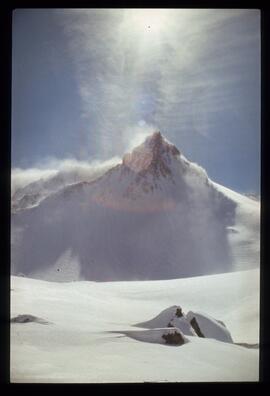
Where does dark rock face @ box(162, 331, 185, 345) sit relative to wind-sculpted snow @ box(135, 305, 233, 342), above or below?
below

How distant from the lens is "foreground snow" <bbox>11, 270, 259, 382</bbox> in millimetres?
2594

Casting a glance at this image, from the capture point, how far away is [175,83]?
2592 millimetres

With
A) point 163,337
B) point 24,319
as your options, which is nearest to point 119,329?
point 163,337

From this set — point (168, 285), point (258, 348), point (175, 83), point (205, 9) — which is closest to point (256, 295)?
point (258, 348)

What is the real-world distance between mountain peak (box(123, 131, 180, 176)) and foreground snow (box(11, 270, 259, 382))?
76cm

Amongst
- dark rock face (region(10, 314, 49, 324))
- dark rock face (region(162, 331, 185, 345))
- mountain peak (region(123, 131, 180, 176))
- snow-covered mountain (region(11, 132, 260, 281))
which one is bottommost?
dark rock face (region(162, 331, 185, 345))

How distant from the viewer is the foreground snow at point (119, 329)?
102 inches

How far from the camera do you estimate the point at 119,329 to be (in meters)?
2.61

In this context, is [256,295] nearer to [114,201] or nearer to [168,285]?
[168,285]

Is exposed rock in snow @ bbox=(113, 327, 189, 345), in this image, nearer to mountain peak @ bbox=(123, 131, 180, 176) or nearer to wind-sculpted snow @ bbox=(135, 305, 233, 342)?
wind-sculpted snow @ bbox=(135, 305, 233, 342)

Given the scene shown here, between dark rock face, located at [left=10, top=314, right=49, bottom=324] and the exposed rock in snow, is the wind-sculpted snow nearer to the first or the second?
the exposed rock in snow

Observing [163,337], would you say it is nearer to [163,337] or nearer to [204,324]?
[163,337]

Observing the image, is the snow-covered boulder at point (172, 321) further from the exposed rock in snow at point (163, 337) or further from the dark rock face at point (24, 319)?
the dark rock face at point (24, 319)

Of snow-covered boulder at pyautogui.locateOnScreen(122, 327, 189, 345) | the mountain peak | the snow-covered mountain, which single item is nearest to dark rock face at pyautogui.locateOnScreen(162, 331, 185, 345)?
snow-covered boulder at pyautogui.locateOnScreen(122, 327, 189, 345)
